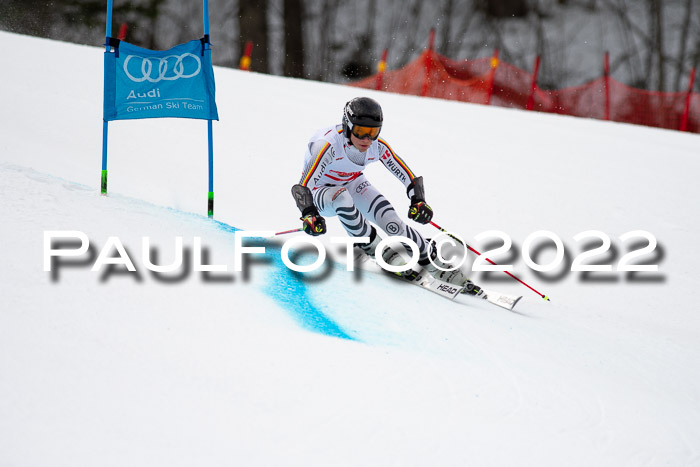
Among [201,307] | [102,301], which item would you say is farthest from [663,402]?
[102,301]

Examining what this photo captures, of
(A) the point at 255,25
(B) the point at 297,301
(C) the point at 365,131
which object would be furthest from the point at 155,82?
(A) the point at 255,25

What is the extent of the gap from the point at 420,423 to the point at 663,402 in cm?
151

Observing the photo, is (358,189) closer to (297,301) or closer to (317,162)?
(317,162)

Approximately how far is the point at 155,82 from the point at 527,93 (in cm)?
856

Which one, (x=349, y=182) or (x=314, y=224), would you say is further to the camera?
(x=349, y=182)

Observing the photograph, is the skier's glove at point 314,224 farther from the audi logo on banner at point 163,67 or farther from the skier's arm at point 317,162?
the audi logo on banner at point 163,67

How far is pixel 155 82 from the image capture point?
509 centimetres

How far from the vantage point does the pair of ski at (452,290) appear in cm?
458

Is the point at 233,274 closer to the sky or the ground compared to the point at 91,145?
closer to the ground

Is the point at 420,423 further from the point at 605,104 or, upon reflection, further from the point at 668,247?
the point at 605,104

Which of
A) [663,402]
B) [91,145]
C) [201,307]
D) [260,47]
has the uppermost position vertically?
[260,47]

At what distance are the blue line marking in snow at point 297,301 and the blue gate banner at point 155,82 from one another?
182 cm

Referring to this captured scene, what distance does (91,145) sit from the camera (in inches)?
314

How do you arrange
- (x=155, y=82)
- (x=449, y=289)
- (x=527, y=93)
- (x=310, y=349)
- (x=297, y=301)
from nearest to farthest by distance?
(x=310, y=349) → (x=297, y=301) → (x=449, y=289) → (x=155, y=82) → (x=527, y=93)
